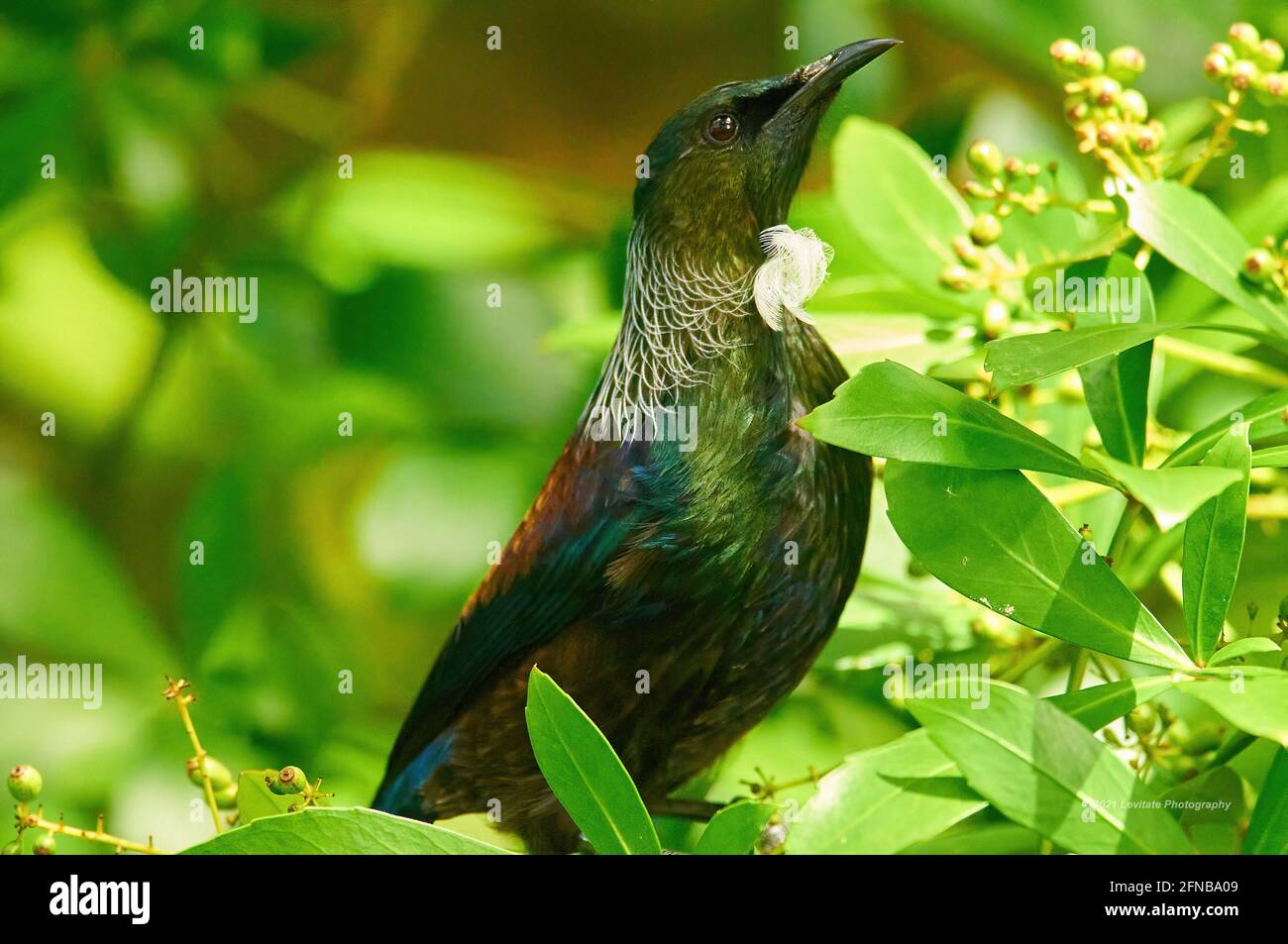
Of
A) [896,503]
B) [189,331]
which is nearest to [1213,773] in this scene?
[896,503]

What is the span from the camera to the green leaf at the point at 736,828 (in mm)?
699

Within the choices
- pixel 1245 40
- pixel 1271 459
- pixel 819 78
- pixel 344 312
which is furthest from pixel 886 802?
pixel 344 312

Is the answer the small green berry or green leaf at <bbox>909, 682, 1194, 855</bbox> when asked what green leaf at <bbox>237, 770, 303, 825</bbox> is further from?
green leaf at <bbox>909, 682, 1194, 855</bbox>

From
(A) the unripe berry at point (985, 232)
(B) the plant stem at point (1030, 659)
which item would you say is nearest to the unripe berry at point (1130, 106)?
(A) the unripe berry at point (985, 232)

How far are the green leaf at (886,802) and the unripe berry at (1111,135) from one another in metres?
0.44

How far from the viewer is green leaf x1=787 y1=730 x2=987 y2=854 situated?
691 mm

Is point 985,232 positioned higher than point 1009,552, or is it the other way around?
point 985,232

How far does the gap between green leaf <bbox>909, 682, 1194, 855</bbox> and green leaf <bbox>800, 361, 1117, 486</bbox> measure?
135 mm

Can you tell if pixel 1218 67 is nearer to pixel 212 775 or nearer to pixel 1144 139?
pixel 1144 139

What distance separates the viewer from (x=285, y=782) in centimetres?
78

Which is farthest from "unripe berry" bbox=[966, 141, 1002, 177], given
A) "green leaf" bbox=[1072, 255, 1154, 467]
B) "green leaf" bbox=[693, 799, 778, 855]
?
"green leaf" bbox=[693, 799, 778, 855]

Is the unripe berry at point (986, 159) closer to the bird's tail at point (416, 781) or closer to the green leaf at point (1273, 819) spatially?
the green leaf at point (1273, 819)

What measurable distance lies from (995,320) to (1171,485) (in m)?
0.37
